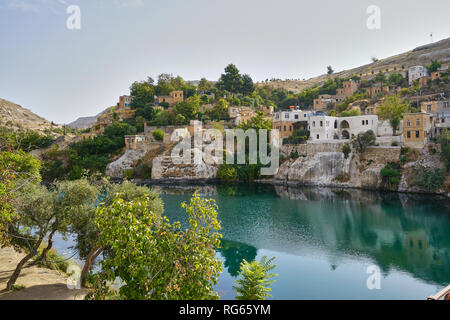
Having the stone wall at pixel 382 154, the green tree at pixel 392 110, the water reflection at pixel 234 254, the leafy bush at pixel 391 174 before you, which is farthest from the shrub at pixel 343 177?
the water reflection at pixel 234 254

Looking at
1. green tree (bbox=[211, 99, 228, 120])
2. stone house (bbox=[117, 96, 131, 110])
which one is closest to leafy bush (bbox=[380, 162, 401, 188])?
green tree (bbox=[211, 99, 228, 120])

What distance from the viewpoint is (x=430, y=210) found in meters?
30.0

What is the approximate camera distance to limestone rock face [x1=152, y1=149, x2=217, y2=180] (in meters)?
50.8

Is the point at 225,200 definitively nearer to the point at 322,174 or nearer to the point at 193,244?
the point at 322,174

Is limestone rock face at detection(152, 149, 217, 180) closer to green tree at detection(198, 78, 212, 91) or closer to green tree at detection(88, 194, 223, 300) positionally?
green tree at detection(198, 78, 212, 91)

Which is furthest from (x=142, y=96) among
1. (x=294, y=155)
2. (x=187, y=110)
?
(x=294, y=155)

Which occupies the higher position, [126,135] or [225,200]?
[126,135]

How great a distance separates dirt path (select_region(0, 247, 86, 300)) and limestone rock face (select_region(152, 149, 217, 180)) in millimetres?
35036

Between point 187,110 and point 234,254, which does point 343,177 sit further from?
point 187,110

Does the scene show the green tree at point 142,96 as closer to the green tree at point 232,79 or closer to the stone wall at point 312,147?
the green tree at point 232,79

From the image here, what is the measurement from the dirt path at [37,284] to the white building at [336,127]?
42586 millimetres

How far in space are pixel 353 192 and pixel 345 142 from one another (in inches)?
351

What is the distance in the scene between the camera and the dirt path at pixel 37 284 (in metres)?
11.8
